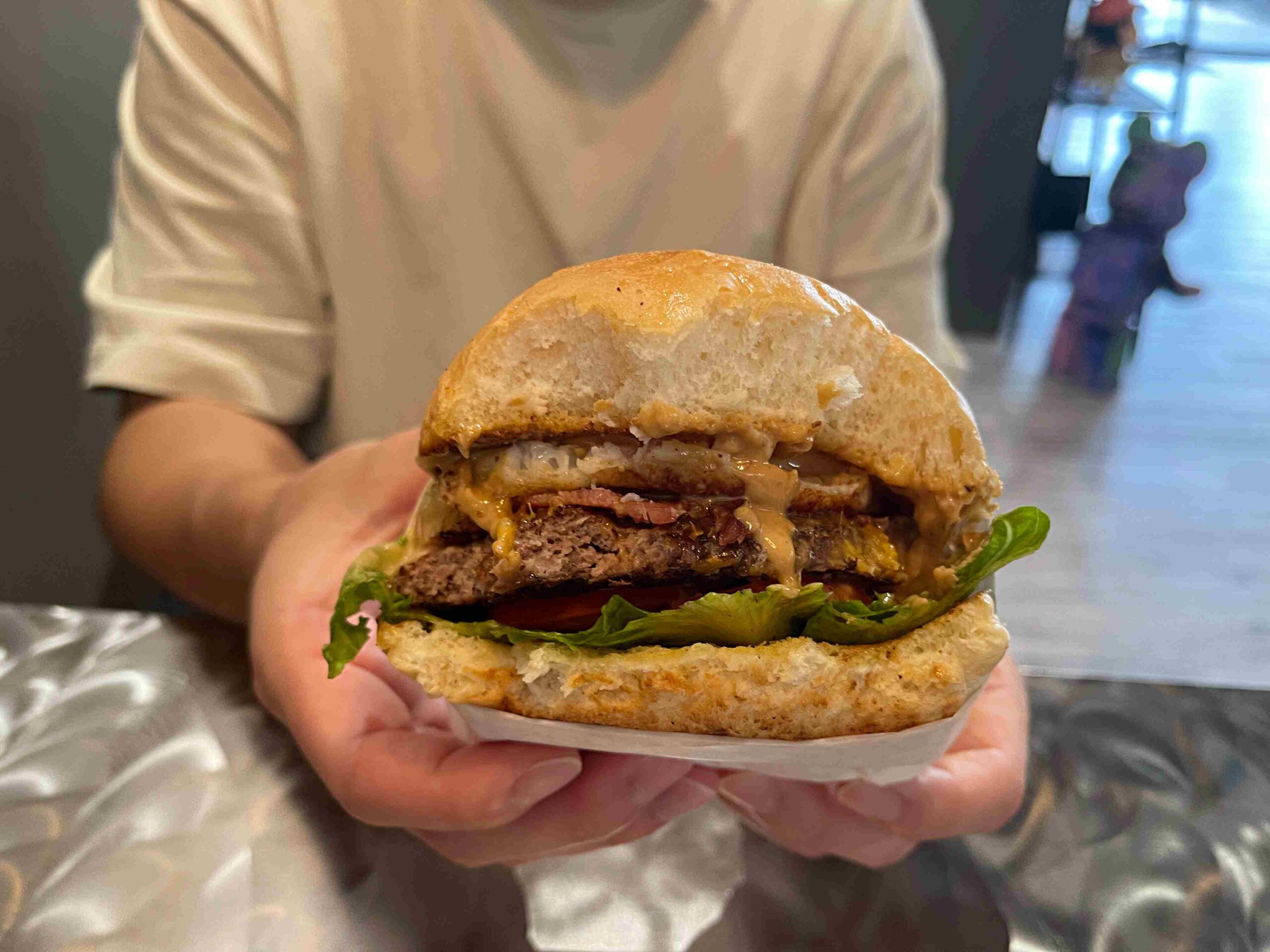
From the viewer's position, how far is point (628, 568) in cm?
93

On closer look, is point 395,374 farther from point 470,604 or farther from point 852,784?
point 852,784

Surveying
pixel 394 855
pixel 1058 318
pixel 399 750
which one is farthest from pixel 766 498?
pixel 1058 318

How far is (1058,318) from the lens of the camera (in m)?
5.25

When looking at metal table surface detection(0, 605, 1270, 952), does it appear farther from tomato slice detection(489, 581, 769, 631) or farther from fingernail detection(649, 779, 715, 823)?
tomato slice detection(489, 581, 769, 631)

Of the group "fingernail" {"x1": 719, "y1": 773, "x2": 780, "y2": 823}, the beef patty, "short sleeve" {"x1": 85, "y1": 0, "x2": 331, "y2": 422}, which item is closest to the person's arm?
"short sleeve" {"x1": 85, "y1": 0, "x2": 331, "y2": 422}

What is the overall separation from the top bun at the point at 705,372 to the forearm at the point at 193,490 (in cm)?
80

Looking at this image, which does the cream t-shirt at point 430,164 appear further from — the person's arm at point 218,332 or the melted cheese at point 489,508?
the melted cheese at point 489,508

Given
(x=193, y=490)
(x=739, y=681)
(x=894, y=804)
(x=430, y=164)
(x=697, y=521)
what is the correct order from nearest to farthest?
(x=739, y=681) < (x=697, y=521) < (x=894, y=804) < (x=193, y=490) < (x=430, y=164)

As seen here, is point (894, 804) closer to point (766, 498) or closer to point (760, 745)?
point (760, 745)

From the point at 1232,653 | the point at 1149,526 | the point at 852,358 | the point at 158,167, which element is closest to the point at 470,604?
the point at 852,358

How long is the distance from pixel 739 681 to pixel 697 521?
18cm

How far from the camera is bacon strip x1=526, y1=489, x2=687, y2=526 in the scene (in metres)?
0.95

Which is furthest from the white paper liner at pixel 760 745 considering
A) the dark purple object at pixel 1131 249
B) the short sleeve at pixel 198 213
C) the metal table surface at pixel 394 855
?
the dark purple object at pixel 1131 249

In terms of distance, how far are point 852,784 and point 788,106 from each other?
141 centimetres
